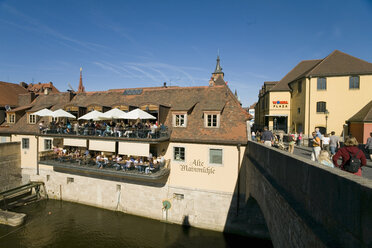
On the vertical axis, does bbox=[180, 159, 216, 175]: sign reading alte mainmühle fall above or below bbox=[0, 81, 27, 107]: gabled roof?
below

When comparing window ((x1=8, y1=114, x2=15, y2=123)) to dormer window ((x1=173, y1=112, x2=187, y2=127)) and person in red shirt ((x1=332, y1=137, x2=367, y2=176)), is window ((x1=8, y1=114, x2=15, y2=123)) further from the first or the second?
person in red shirt ((x1=332, y1=137, x2=367, y2=176))

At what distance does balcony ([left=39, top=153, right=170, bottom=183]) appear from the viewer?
14.5 metres

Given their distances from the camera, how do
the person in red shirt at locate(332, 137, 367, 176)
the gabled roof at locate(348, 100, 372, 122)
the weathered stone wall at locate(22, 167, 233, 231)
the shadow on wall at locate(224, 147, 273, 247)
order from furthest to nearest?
1. the gabled roof at locate(348, 100, 372, 122)
2. the weathered stone wall at locate(22, 167, 233, 231)
3. the shadow on wall at locate(224, 147, 273, 247)
4. the person in red shirt at locate(332, 137, 367, 176)

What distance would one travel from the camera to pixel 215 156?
48.0 feet

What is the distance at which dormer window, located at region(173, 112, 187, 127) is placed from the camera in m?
15.9

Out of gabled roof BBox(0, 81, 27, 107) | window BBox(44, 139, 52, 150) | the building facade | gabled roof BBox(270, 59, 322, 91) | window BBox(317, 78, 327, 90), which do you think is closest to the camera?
the building facade

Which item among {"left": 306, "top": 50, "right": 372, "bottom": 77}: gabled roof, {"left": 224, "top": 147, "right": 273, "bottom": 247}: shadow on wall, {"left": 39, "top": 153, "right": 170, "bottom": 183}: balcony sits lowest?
{"left": 224, "top": 147, "right": 273, "bottom": 247}: shadow on wall

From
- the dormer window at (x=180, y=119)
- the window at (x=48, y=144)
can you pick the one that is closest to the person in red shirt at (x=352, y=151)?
the dormer window at (x=180, y=119)

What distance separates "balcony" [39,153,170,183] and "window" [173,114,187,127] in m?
3.12

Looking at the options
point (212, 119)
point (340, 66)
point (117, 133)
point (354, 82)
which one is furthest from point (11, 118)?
point (354, 82)

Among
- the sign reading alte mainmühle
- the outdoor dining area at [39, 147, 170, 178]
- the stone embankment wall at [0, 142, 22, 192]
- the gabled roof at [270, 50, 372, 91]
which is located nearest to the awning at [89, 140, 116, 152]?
the outdoor dining area at [39, 147, 170, 178]

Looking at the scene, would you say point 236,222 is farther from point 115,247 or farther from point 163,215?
point 115,247

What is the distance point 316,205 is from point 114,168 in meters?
14.5

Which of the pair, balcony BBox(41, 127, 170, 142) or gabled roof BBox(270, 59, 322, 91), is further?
gabled roof BBox(270, 59, 322, 91)
